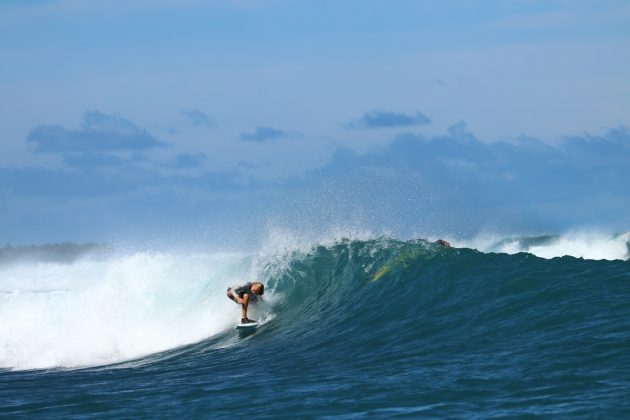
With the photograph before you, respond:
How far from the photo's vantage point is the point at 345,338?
54.4 ft

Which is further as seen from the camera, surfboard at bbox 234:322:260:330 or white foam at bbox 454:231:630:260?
white foam at bbox 454:231:630:260

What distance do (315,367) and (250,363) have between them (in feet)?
6.38

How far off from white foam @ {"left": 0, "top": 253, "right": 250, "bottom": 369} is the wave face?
0.06m

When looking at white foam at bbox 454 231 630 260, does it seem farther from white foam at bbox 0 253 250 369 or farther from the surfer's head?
the surfer's head

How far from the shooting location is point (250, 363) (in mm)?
15484

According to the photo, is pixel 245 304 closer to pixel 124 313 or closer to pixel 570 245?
pixel 124 313

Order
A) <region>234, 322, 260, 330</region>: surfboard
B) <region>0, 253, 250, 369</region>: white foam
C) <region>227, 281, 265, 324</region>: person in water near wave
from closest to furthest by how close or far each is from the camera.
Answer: <region>234, 322, 260, 330</region>: surfboard → <region>227, 281, 265, 324</region>: person in water near wave → <region>0, 253, 250, 369</region>: white foam

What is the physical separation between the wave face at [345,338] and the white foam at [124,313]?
6cm

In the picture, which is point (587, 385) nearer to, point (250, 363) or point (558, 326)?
point (558, 326)

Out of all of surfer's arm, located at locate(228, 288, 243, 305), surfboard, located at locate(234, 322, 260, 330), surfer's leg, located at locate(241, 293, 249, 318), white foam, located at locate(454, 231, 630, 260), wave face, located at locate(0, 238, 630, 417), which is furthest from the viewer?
white foam, located at locate(454, 231, 630, 260)

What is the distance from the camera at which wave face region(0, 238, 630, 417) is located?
11.1 meters

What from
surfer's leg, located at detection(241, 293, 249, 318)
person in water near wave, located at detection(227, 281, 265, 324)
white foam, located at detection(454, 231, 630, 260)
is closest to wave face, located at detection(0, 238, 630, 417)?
person in water near wave, located at detection(227, 281, 265, 324)

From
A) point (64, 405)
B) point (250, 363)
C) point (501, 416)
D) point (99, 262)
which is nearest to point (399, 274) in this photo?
point (250, 363)

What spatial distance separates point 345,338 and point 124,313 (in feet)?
31.3
